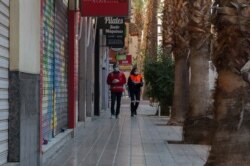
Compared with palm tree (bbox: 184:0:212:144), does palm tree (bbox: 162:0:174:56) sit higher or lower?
higher

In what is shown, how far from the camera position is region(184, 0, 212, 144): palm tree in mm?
13438

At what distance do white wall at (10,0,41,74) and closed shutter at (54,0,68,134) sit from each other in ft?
12.7

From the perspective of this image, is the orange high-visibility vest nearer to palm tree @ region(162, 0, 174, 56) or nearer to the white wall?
palm tree @ region(162, 0, 174, 56)

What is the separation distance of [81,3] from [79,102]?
14.4ft

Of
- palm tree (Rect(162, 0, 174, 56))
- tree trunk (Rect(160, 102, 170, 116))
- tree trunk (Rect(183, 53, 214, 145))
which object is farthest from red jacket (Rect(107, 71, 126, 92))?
tree trunk (Rect(183, 53, 214, 145))

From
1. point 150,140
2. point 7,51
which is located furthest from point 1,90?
point 150,140

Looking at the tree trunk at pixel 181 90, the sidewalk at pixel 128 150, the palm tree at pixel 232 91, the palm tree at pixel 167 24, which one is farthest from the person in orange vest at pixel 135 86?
the palm tree at pixel 232 91

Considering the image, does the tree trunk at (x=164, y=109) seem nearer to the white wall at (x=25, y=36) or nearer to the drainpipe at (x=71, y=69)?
the drainpipe at (x=71, y=69)

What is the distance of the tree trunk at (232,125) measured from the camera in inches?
270

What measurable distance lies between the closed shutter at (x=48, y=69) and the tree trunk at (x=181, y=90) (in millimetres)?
7122

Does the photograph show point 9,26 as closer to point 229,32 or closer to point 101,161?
point 229,32

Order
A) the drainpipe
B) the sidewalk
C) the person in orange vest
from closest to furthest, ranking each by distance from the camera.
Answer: the sidewalk, the drainpipe, the person in orange vest

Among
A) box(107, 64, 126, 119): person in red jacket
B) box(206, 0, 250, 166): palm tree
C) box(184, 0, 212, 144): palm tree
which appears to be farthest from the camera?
box(107, 64, 126, 119): person in red jacket

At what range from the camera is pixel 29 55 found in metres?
8.48
